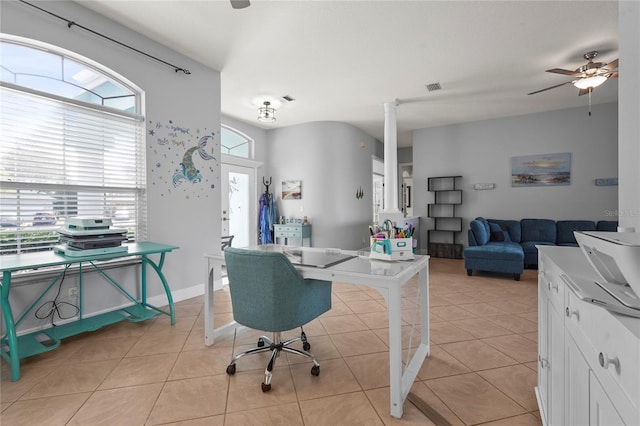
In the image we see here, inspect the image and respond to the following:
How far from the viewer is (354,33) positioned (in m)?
3.08

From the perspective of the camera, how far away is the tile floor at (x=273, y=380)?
5.22ft

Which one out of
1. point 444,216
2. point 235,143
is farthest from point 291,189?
point 444,216

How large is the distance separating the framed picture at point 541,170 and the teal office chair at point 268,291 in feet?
18.9

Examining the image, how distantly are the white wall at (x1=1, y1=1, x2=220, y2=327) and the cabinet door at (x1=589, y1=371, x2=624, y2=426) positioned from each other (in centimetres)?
344

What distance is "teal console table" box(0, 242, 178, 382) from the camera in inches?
76.1

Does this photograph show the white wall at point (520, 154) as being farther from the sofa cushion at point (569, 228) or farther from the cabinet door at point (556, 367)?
the cabinet door at point (556, 367)

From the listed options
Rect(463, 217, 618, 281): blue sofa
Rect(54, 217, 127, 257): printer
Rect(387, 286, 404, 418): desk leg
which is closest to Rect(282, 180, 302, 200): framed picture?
Rect(463, 217, 618, 281): blue sofa

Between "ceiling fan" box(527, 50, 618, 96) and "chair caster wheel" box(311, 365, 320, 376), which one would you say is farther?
"ceiling fan" box(527, 50, 618, 96)

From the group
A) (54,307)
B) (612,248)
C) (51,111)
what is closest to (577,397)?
(612,248)

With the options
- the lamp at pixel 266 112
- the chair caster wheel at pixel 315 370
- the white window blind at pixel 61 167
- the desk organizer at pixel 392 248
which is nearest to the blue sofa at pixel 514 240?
the desk organizer at pixel 392 248

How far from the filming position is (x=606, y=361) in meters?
0.67

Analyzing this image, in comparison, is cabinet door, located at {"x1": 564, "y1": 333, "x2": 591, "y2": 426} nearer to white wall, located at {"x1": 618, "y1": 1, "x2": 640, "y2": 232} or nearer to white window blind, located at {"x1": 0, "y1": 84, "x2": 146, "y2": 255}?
white wall, located at {"x1": 618, "y1": 1, "x2": 640, "y2": 232}

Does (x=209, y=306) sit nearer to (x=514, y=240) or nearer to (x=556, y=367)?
(x=556, y=367)

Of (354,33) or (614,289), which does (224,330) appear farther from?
(354,33)
